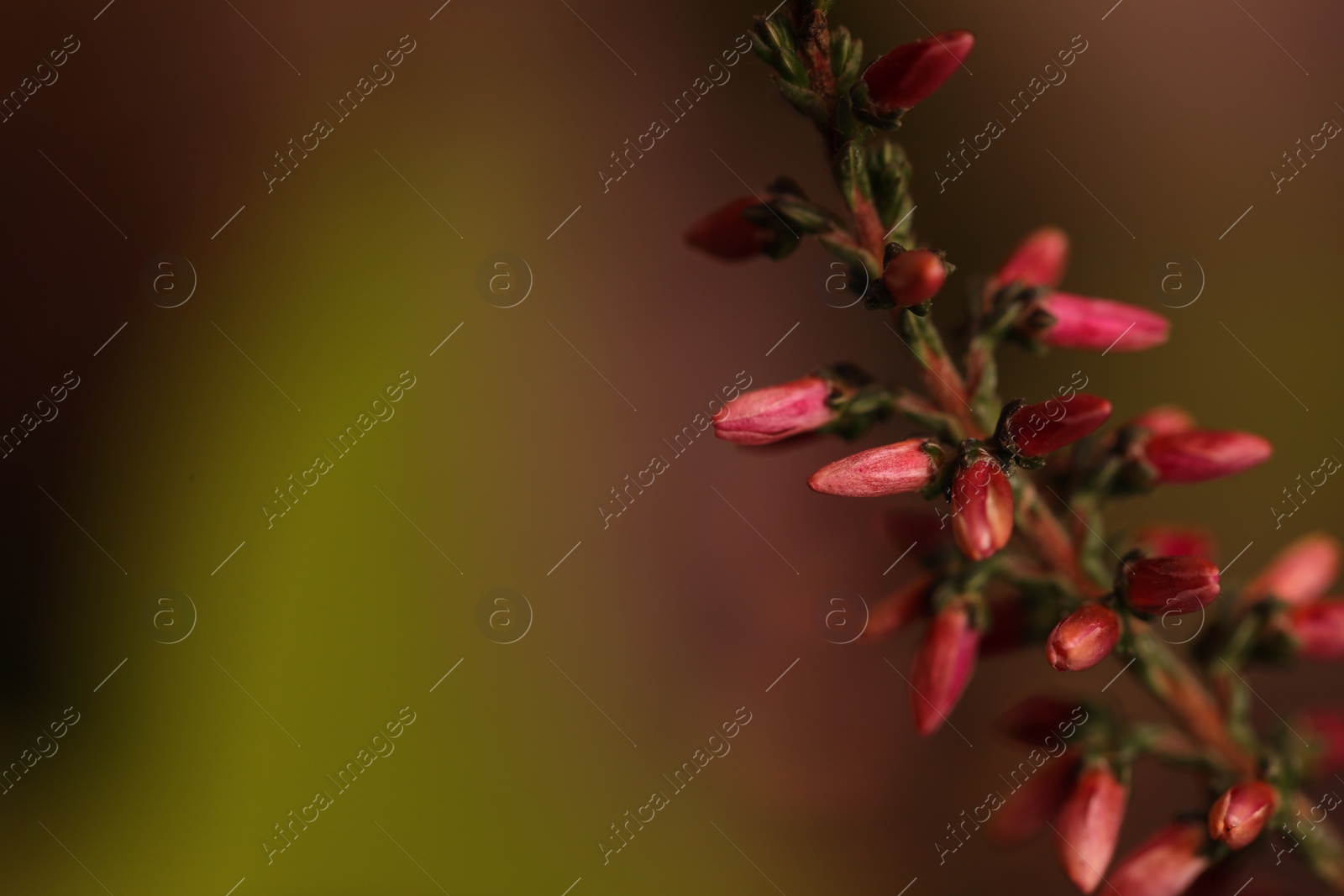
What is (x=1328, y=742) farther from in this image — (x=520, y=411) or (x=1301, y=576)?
(x=520, y=411)

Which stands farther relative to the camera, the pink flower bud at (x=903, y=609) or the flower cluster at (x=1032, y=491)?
the pink flower bud at (x=903, y=609)

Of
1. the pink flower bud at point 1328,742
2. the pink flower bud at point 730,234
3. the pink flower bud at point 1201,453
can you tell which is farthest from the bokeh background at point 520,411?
the pink flower bud at point 1201,453

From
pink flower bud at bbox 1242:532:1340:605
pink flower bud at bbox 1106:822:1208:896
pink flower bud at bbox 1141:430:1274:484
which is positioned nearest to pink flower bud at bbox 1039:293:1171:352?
pink flower bud at bbox 1141:430:1274:484

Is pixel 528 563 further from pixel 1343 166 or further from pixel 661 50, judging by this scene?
pixel 1343 166

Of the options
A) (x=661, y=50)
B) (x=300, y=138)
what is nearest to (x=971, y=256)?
(x=661, y=50)

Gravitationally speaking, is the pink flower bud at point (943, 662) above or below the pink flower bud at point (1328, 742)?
above

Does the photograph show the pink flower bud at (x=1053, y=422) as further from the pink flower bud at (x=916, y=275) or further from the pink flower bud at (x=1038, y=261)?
the pink flower bud at (x=1038, y=261)
